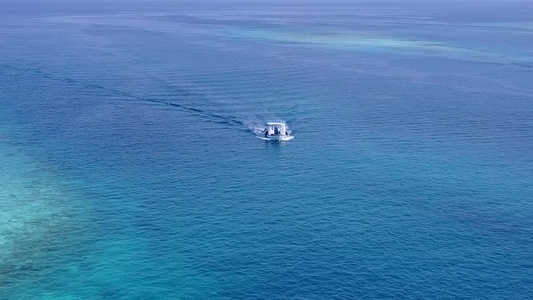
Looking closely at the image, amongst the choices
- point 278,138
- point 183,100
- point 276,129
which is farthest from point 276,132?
point 183,100

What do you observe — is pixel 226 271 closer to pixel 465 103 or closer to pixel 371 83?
pixel 465 103

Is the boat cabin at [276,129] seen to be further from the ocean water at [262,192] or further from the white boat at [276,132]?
the ocean water at [262,192]

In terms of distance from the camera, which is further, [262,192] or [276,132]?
[276,132]

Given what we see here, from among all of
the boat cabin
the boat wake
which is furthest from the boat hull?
the boat wake

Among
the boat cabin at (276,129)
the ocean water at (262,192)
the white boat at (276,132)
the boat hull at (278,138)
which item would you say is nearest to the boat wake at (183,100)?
the ocean water at (262,192)

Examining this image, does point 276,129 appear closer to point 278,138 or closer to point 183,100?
point 278,138

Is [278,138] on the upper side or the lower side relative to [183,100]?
lower

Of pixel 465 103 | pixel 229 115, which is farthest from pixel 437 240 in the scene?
pixel 465 103

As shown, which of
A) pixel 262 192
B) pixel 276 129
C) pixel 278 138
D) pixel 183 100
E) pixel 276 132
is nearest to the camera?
pixel 262 192
